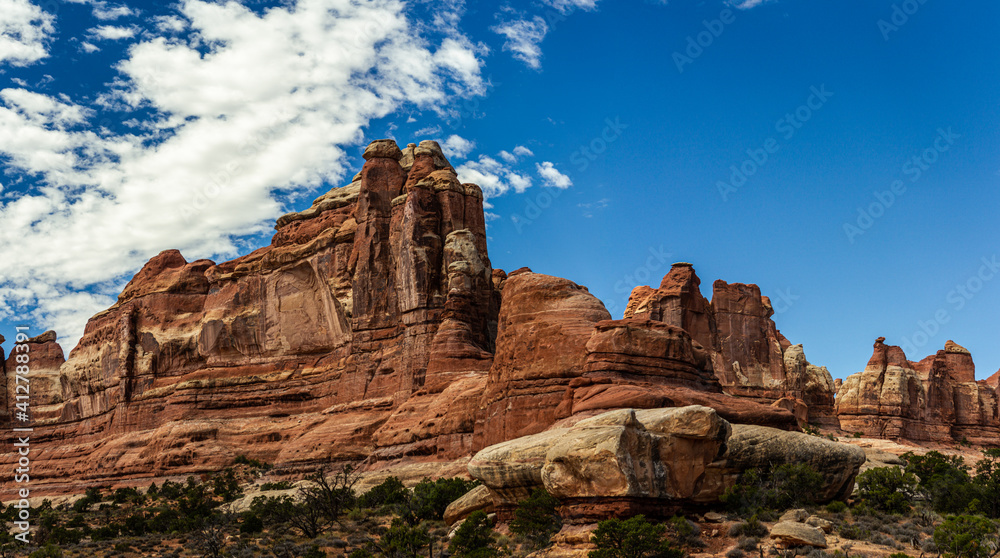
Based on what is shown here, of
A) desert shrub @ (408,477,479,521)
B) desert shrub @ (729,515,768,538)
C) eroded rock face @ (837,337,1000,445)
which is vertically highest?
eroded rock face @ (837,337,1000,445)

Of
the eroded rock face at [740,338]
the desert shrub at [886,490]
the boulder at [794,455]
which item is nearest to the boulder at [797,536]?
the boulder at [794,455]

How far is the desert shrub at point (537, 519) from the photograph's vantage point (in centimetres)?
3033

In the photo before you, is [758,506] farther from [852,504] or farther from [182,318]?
[182,318]

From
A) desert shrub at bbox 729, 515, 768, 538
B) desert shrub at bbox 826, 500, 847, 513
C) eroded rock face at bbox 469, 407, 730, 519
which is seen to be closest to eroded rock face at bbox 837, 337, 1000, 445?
desert shrub at bbox 826, 500, 847, 513

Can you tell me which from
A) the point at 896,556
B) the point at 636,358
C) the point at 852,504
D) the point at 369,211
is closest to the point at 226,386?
the point at 369,211

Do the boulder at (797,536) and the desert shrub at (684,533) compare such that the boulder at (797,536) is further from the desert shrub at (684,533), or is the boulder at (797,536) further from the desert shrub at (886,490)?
the desert shrub at (886,490)

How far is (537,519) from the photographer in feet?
100

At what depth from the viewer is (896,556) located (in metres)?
24.6

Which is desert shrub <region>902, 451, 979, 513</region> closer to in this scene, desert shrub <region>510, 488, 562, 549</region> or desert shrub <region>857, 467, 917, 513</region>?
desert shrub <region>857, 467, 917, 513</region>

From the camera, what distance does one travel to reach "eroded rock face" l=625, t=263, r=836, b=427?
82438 mm

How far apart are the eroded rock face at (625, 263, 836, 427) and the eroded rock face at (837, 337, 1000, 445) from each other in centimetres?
386

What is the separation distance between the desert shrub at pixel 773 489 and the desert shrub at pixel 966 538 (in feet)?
16.1

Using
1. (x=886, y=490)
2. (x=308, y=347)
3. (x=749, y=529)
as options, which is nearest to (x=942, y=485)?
(x=886, y=490)

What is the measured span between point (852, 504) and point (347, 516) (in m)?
21.6
